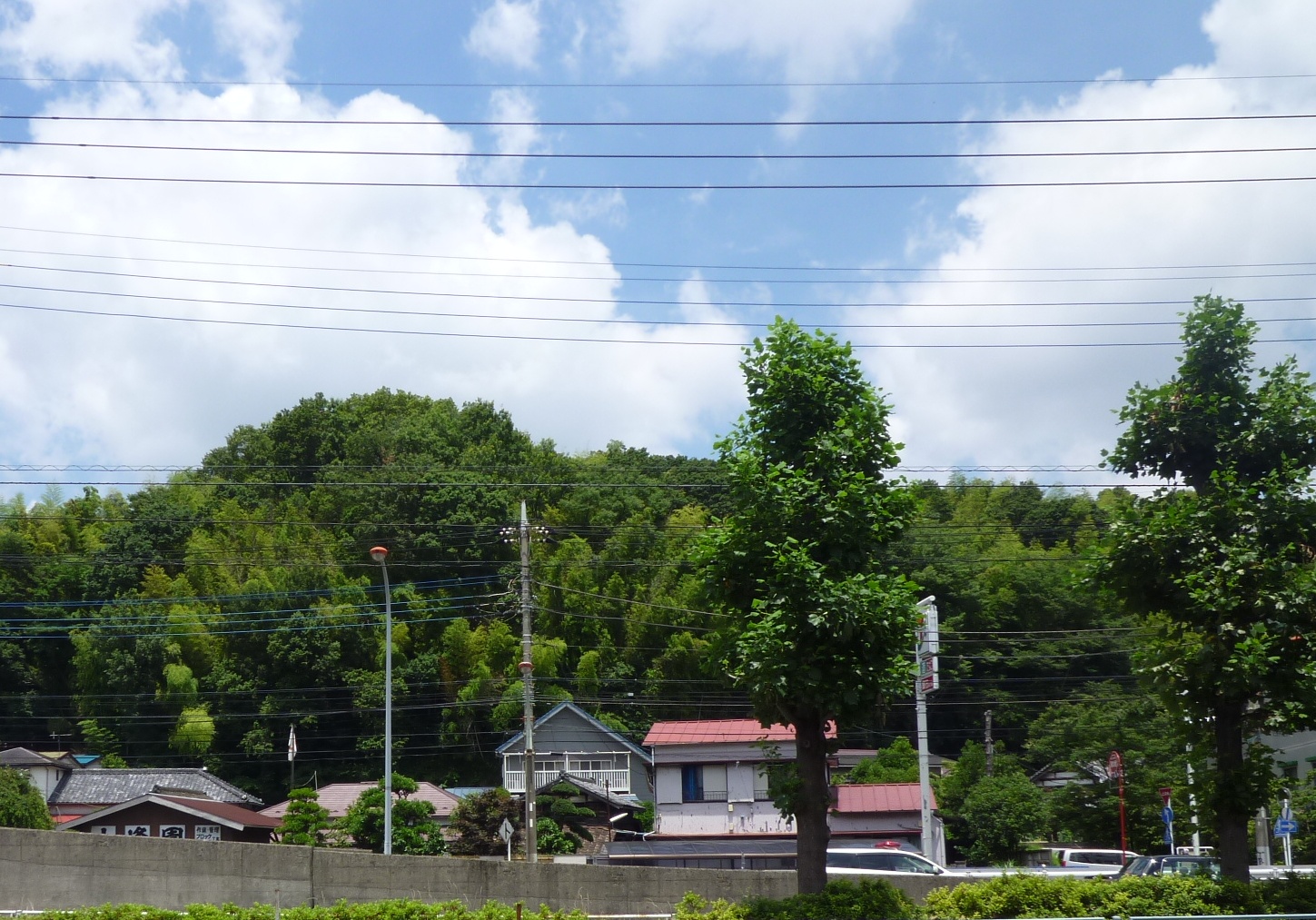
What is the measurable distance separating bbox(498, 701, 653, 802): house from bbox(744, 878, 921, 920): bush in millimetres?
40256

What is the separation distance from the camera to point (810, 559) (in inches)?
601

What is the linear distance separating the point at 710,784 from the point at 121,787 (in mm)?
27794

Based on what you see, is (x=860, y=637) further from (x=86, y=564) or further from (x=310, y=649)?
(x=86, y=564)

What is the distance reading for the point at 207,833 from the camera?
4184cm

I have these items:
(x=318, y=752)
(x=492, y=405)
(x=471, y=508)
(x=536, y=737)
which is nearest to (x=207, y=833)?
(x=536, y=737)

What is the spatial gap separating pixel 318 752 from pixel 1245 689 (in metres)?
56.6

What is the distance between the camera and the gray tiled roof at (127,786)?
176ft

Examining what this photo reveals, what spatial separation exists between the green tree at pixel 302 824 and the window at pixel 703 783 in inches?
546

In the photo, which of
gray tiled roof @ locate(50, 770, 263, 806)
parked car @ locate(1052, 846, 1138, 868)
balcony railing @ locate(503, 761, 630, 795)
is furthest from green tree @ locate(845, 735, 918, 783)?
gray tiled roof @ locate(50, 770, 263, 806)

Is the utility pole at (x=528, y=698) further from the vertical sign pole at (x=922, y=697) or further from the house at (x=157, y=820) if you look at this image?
the house at (x=157, y=820)

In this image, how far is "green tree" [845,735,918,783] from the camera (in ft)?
177

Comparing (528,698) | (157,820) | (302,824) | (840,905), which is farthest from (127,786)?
(840,905)

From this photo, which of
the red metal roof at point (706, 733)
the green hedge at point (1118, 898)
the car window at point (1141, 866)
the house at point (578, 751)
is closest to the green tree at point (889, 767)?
the red metal roof at point (706, 733)

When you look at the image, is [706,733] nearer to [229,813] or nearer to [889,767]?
[889,767]
